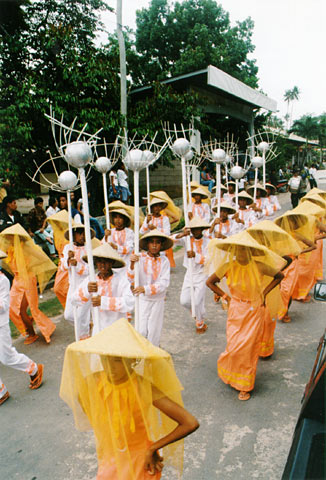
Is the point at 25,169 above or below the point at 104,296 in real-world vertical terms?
above

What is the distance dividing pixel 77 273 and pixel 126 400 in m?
3.57

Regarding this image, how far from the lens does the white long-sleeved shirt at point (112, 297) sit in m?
4.08

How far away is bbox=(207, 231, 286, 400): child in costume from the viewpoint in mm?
4027

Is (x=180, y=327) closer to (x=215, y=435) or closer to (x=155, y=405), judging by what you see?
(x=215, y=435)

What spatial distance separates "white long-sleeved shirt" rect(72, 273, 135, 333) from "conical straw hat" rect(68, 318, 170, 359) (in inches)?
76.3

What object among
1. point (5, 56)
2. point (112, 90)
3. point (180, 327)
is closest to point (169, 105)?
point (112, 90)

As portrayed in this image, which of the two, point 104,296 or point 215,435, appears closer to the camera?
point 215,435

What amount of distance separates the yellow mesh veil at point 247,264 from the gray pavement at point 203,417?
1.14 metres

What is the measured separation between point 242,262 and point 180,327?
2.36 metres

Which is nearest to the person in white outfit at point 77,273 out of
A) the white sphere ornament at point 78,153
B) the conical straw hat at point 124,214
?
the conical straw hat at point 124,214

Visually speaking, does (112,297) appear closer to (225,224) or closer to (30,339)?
(30,339)

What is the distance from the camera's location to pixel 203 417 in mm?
3891

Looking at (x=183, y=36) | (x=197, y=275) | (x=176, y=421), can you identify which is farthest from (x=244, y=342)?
(x=183, y=36)

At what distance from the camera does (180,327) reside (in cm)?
605
